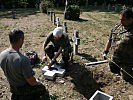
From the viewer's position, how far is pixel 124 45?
20.4 feet

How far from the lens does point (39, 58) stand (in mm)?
8359

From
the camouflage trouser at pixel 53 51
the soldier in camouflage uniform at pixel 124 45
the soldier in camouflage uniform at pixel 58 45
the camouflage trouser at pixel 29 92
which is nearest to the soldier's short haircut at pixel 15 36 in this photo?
the camouflage trouser at pixel 29 92

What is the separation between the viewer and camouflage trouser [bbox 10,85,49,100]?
447 cm

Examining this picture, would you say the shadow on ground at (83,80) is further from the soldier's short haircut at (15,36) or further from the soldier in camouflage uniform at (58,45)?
the soldier's short haircut at (15,36)

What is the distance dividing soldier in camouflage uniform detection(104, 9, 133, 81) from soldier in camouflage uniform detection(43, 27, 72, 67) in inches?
49.8

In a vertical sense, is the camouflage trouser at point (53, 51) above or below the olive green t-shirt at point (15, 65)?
below

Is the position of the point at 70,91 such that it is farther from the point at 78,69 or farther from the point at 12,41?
the point at 12,41

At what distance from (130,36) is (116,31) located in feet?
1.83

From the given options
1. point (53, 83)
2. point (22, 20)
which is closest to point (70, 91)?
point (53, 83)

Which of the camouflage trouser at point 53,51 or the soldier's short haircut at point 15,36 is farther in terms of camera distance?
the camouflage trouser at point 53,51

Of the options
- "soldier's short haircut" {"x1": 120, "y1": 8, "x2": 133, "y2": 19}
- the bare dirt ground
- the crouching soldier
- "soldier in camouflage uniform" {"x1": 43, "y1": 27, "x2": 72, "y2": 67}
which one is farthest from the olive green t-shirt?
"soldier's short haircut" {"x1": 120, "y1": 8, "x2": 133, "y2": 19}

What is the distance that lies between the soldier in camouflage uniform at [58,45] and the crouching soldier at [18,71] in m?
2.33

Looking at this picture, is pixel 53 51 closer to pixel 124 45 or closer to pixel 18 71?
pixel 124 45

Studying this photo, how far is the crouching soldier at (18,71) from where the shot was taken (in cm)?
396
